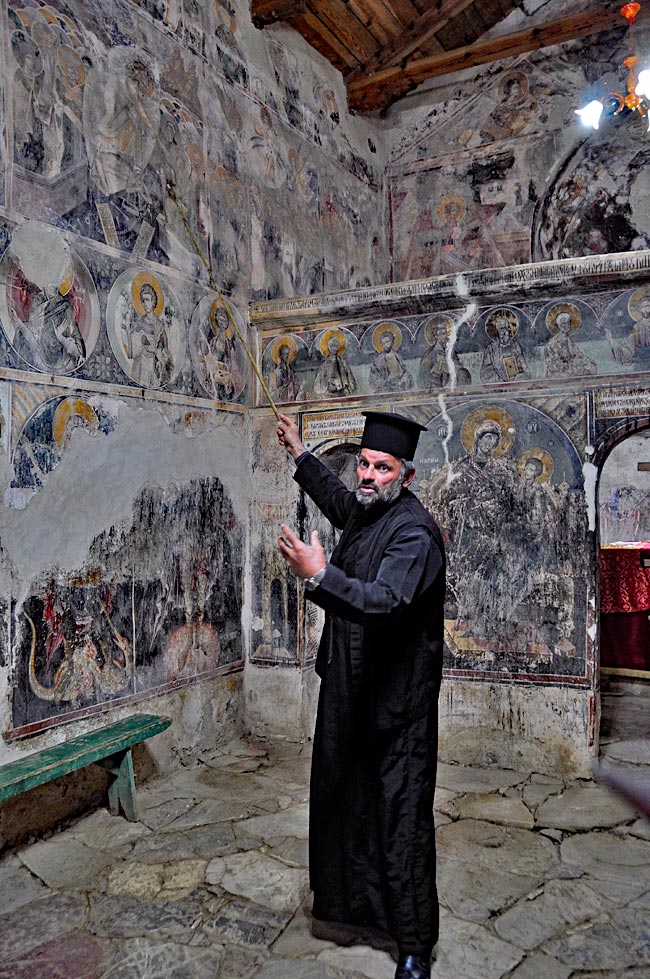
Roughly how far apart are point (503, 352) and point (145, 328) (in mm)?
2788

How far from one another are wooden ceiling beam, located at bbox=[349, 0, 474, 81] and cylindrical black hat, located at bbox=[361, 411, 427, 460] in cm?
764

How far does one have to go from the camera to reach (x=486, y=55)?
9.39 m

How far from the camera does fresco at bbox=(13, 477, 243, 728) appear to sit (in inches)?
188

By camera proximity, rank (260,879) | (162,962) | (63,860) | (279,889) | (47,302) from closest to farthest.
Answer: (162,962) < (279,889) < (260,879) < (63,860) < (47,302)

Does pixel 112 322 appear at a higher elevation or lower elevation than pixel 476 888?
higher

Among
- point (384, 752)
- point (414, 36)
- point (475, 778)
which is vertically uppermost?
point (414, 36)

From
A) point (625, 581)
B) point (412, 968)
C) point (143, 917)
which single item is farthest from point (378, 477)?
point (625, 581)

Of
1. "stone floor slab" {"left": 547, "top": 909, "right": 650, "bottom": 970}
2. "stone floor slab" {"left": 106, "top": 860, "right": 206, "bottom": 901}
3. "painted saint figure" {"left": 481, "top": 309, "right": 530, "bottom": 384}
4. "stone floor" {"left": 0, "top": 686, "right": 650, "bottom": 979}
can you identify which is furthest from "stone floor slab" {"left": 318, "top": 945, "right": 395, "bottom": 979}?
"painted saint figure" {"left": 481, "top": 309, "right": 530, "bottom": 384}

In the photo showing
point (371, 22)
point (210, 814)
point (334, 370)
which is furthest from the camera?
point (371, 22)

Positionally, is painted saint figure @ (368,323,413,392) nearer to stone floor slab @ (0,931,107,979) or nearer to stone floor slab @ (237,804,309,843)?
stone floor slab @ (237,804,309,843)

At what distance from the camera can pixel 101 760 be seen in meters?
4.95

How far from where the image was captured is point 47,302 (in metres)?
4.86

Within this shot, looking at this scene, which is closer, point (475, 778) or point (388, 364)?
point (475, 778)

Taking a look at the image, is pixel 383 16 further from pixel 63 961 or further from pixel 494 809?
pixel 63 961
